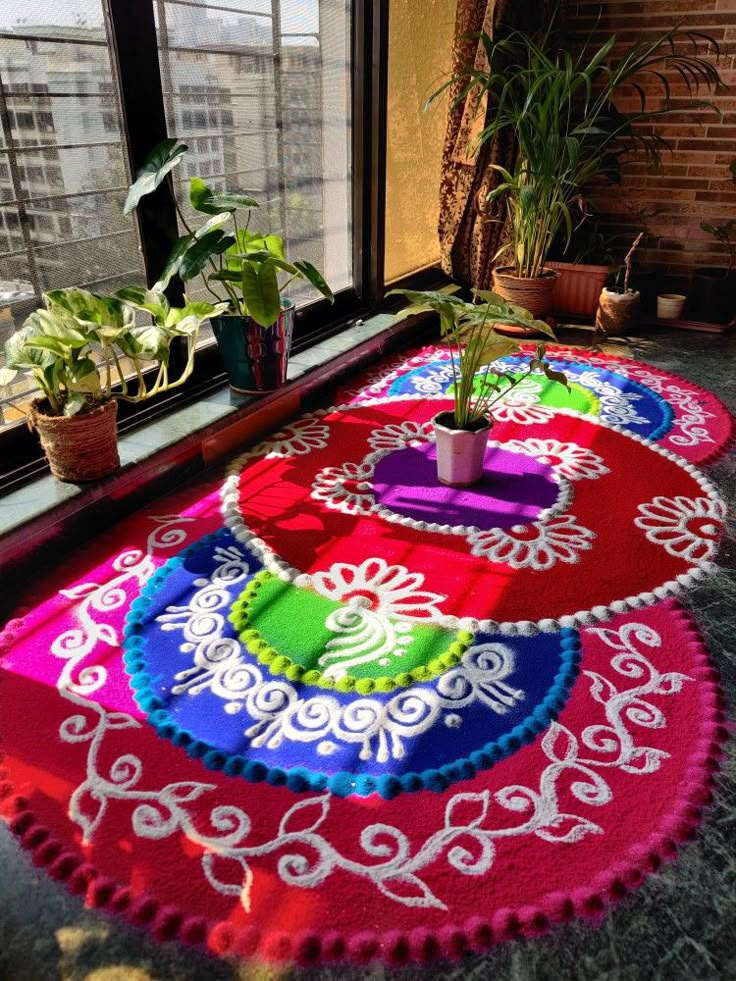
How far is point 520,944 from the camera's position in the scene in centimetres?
110

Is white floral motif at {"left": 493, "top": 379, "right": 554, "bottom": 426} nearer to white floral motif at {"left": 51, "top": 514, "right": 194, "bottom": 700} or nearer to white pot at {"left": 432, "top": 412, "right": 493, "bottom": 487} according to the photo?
white pot at {"left": 432, "top": 412, "right": 493, "bottom": 487}

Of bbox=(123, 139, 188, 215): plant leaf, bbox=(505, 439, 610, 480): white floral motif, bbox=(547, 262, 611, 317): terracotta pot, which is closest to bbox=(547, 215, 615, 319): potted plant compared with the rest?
bbox=(547, 262, 611, 317): terracotta pot

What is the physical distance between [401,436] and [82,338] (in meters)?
1.23

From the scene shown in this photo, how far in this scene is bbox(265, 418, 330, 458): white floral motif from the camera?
264 centimetres

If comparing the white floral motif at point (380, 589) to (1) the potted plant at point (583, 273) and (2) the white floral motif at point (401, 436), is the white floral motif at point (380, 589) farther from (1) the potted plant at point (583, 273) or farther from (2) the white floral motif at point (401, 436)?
(1) the potted plant at point (583, 273)

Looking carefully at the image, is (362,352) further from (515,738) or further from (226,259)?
(515,738)

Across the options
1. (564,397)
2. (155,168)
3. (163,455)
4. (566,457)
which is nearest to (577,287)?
(564,397)

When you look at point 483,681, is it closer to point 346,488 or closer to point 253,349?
point 346,488

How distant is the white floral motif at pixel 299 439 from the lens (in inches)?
104

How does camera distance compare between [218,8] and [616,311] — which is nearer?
[218,8]

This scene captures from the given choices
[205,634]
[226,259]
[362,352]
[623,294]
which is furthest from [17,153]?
[623,294]

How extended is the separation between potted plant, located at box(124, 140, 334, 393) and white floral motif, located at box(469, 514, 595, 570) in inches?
40.4

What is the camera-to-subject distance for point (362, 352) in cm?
335

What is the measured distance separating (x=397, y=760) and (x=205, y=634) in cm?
57
